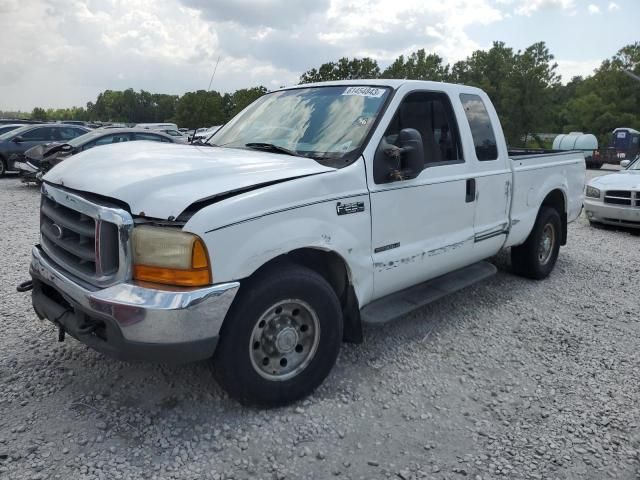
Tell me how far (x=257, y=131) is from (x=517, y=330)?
278 centimetres

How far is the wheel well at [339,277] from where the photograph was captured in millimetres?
3367

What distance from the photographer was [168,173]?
114 inches

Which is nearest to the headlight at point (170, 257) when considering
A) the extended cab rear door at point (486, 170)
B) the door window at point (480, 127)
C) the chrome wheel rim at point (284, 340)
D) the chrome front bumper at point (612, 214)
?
the chrome wheel rim at point (284, 340)

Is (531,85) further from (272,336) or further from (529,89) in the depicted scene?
(272,336)

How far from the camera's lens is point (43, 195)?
3.56m

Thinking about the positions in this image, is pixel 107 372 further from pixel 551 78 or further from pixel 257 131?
pixel 551 78

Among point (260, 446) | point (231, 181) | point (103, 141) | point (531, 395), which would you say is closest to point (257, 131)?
point (231, 181)

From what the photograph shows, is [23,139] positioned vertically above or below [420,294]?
above

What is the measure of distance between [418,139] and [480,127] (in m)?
1.47

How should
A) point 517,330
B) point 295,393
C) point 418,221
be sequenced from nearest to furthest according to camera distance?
point 295,393
point 418,221
point 517,330

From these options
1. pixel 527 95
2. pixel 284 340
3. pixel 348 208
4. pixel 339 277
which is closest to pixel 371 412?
pixel 284 340

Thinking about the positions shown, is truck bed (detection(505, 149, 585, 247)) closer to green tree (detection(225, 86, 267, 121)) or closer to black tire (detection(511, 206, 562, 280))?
black tire (detection(511, 206, 562, 280))

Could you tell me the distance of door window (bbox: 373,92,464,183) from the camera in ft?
11.5

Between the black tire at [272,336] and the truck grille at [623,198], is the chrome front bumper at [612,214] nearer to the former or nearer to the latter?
the truck grille at [623,198]
